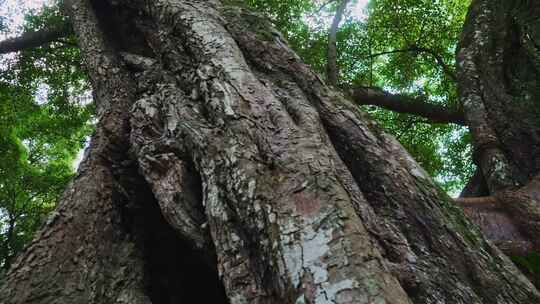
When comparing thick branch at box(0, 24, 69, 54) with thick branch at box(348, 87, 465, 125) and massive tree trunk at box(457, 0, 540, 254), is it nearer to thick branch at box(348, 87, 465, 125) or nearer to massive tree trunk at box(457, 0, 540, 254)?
thick branch at box(348, 87, 465, 125)

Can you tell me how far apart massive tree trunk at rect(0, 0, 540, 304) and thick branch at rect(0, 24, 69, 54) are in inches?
165

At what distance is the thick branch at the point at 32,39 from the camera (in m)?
6.62

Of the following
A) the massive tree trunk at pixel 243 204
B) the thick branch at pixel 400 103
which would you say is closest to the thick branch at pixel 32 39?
the massive tree trunk at pixel 243 204

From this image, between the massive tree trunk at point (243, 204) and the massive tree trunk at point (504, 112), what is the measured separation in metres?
0.90

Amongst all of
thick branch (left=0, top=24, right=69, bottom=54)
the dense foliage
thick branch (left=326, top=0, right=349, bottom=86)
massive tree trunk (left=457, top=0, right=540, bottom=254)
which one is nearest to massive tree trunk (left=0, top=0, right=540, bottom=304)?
massive tree trunk (left=457, top=0, right=540, bottom=254)

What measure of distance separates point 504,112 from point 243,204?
2949 millimetres

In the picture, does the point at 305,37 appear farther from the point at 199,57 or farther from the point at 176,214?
the point at 176,214

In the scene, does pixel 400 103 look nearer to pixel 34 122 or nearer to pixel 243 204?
pixel 243 204

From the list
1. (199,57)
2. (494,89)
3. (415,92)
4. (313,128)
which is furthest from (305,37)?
(313,128)

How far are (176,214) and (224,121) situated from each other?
547 millimetres

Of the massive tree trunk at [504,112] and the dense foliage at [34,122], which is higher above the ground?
the dense foliage at [34,122]

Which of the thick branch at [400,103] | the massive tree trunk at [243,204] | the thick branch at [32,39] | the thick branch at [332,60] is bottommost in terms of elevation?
the massive tree trunk at [243,204]

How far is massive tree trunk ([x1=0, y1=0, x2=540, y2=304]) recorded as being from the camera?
5.21 feet

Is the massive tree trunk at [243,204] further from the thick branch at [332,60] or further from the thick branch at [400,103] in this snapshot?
the thick branch at [400,103]
